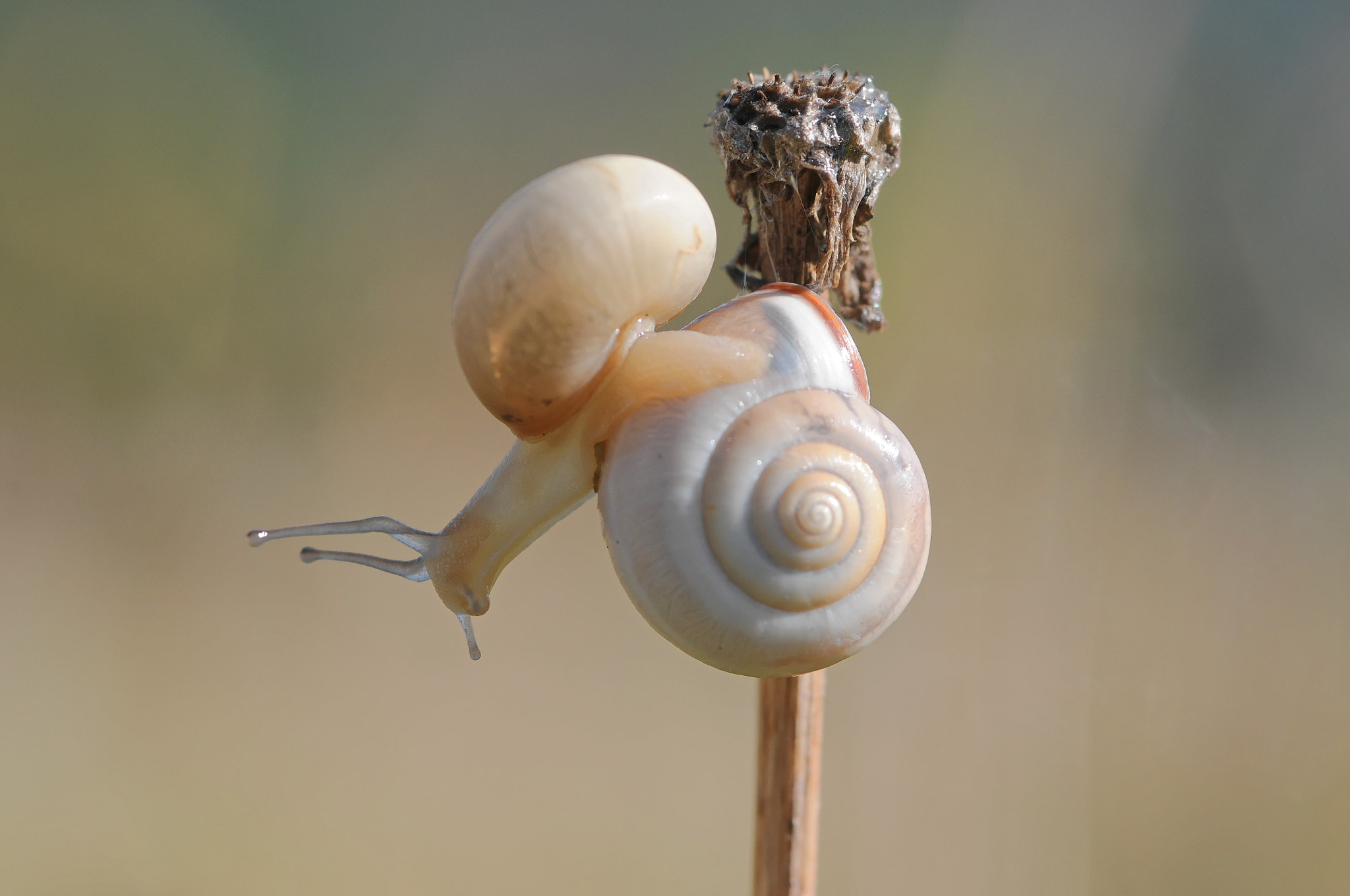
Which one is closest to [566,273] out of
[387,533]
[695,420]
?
[695,420]

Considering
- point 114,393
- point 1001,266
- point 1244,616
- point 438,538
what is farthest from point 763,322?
point 114,393

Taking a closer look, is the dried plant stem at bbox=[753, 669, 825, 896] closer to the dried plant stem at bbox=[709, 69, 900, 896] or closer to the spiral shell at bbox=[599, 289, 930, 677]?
the dried plant stem at bbox=[709, 69, 900, 896]

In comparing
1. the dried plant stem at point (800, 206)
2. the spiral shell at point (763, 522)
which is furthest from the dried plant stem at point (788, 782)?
the spiral shell at point (763, 522)

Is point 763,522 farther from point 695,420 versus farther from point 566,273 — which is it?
point 566,273

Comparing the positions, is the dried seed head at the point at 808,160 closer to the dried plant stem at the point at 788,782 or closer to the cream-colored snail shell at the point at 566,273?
the cream-colored snail shell at the point at 566,273

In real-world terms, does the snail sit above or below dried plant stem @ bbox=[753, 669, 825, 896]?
above

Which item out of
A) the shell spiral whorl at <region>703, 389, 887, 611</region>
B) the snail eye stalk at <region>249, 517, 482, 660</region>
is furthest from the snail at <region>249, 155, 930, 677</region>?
the snail eye stalk at <region>249, 517, 482, 660</region>
